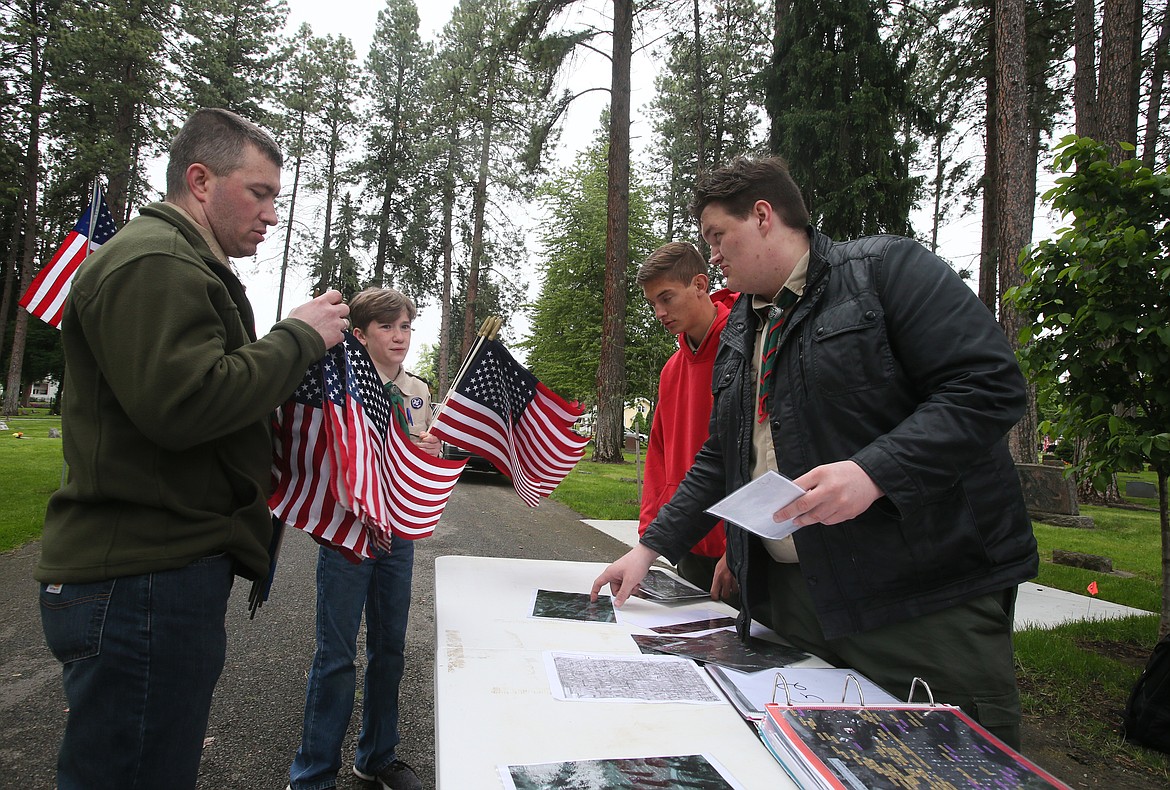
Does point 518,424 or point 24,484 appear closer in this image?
point 518,424

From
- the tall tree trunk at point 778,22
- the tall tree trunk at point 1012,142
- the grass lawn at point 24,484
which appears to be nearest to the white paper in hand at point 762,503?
the grass lawn at point 24,484

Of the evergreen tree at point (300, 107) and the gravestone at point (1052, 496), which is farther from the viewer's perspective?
the evergreen tree at point (300, 107)

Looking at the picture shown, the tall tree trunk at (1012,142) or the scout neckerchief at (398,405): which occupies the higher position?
the tall tree trunk at (1012,142)

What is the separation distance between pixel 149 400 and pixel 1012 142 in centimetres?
1138

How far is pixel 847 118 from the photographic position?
1636 cm

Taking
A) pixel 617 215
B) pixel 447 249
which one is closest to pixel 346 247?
pixel 447 249

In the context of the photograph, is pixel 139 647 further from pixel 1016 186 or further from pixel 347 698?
pixel 1016 186

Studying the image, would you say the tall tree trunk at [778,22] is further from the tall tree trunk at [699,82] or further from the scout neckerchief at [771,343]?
the scout neckerchief at [771,343]

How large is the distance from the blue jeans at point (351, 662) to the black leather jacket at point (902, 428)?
1697 millimetres

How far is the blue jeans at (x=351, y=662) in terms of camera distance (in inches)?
93.1

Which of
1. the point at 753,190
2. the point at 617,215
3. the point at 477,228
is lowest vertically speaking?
the point at 753,190

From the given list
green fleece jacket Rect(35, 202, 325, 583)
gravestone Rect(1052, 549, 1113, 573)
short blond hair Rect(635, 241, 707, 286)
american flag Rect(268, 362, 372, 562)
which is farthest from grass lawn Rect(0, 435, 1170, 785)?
green fleece jacket Rect(35, 202, 325, 583)

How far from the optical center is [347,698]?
2.41 meters

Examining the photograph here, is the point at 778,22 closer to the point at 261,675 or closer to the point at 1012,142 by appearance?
the point at 1012,142
